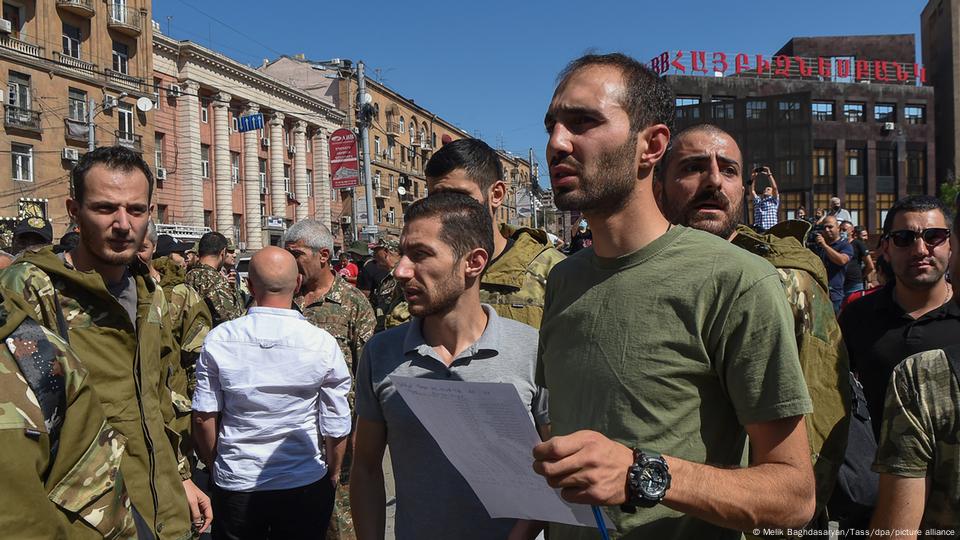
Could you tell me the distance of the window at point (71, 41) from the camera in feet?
109

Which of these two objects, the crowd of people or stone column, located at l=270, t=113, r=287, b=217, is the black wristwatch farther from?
stone column, located at l=270, t=113, r=287, b=217

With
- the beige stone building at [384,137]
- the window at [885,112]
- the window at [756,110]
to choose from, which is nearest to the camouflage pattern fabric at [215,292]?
the beige stone building at [384,137]

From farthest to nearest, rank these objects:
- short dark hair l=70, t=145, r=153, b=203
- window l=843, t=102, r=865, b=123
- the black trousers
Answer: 1. window l=843, t=102, r=865, b=123
2. the black trousers
3. short dark hair l=70, t=145, r=153, b=203

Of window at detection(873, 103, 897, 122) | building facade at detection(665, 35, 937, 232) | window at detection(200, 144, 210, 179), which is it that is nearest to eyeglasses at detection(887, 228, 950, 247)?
window at detection(200, 144, 210, 179)

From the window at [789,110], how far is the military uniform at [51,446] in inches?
1990

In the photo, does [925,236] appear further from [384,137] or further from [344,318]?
[384,137]

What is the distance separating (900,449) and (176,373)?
10.5ft

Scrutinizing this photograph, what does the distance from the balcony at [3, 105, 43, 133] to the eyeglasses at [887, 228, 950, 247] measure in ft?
114

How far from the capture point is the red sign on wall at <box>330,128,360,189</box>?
19734 millimetres

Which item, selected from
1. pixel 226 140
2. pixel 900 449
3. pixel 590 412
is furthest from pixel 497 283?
pixel 226 140

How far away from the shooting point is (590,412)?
1.85 m

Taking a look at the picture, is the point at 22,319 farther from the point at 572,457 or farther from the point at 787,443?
the point at 787,443

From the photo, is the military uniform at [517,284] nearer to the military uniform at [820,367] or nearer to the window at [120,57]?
the military uniform at [820,367]

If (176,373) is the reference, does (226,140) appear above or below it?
above
